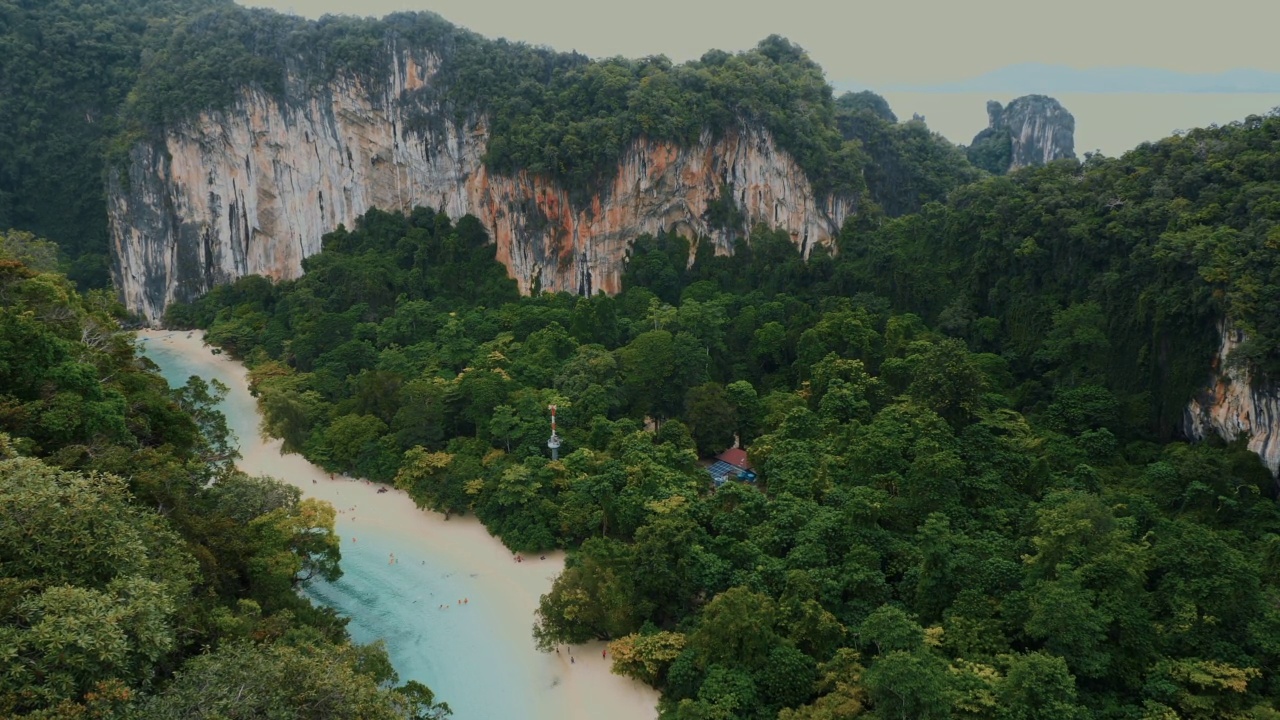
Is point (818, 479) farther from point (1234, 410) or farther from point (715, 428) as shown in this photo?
point (1234, 410)

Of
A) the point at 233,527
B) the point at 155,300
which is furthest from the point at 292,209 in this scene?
the point at 233,527

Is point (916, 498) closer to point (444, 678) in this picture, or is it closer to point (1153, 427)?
point (1153, 427)

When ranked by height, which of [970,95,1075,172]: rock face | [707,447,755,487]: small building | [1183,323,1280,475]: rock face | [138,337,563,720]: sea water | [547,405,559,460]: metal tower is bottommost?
[138,337,563,720]: sea water

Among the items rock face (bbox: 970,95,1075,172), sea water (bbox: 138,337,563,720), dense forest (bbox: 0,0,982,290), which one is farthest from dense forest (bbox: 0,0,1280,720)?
rock face (bbox: 970,95,1075,172)

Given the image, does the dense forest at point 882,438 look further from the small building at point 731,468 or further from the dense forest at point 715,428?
the small building at point 731,468

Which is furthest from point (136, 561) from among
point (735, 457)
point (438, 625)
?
point (735, 457)

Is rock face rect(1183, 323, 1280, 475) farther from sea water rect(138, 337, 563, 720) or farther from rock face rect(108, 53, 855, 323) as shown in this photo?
rock face rect(108, 53, 855, 323)

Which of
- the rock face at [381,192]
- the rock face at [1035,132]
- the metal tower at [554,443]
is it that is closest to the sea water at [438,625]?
the metal tower at [554,443]
